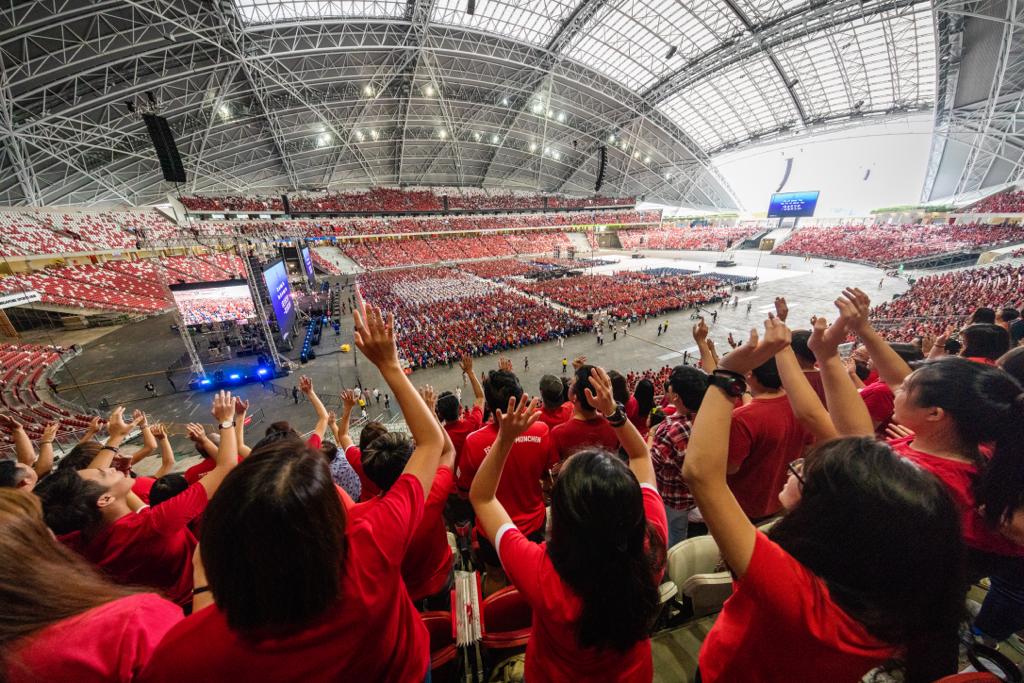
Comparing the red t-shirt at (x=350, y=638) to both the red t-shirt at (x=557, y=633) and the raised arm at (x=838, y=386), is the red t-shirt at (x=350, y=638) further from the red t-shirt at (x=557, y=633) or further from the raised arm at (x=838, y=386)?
the raised arm at (x=838, y=386)

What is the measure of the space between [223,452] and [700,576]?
2.96 metres

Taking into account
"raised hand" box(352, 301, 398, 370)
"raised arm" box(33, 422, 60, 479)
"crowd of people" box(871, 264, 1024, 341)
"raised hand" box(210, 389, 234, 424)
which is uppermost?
"raised hand" box(352, 301, 398, 370)

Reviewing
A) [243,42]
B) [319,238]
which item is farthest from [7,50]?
[319,238]

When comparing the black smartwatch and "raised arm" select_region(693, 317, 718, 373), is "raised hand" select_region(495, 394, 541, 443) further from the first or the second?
"raised arm" select_region(693, 317, 718, 373)

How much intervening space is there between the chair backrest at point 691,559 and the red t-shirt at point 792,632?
100 centimetres

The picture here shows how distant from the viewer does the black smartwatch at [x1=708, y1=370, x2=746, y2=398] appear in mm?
1329

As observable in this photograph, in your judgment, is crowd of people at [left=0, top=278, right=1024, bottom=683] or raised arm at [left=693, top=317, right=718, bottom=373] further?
raised arm at [left=693, top=317, right=718, bottom=373]

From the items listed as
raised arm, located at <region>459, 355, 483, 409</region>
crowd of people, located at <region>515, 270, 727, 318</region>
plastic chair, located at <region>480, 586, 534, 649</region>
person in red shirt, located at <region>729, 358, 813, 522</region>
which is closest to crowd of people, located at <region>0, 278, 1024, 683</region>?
plastic chair, located at <region>480, 586, 534, 649</region>

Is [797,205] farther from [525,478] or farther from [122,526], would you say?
[122,526]

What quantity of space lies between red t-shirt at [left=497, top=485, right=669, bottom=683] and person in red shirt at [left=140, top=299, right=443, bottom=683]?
0.45 m

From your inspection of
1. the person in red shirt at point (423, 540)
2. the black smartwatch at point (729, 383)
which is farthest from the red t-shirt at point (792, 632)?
the person in red shirt at point (423, 540)

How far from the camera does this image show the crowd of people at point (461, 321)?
15177mm

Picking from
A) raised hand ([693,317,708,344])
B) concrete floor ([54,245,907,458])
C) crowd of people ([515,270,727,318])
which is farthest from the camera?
crowd of people ([515,270,727,318])

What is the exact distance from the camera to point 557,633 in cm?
119
